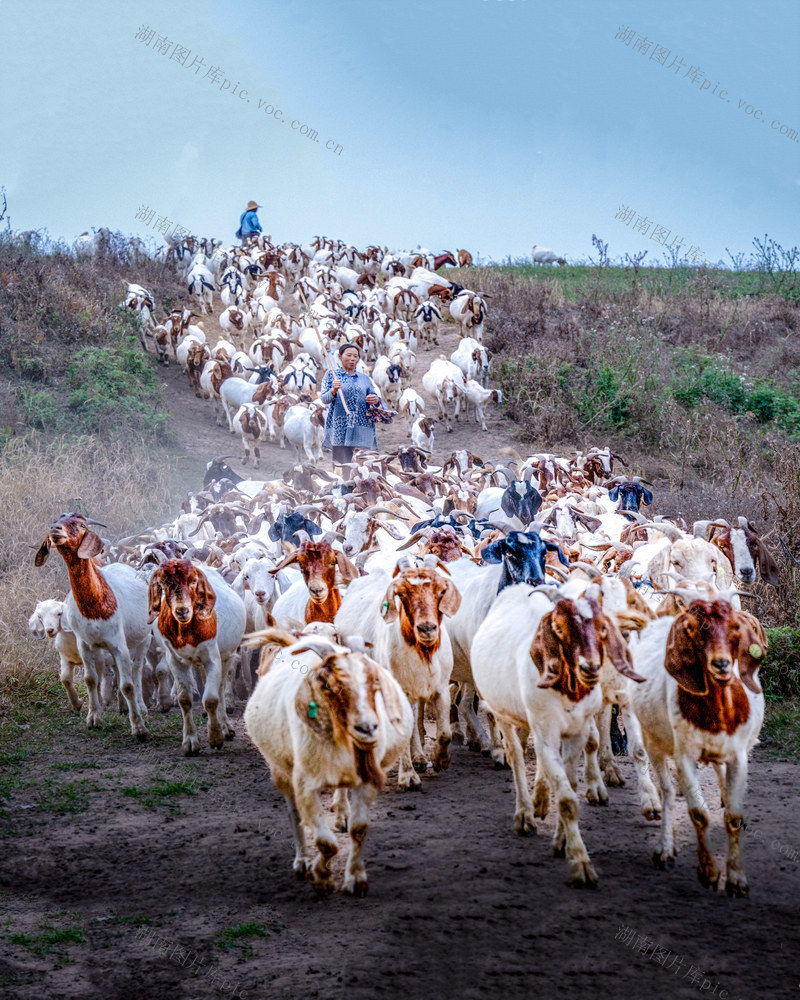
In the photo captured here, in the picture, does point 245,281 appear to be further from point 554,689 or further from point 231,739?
point 554,689

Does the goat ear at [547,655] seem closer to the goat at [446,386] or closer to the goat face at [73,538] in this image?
the goat face at [73,538]

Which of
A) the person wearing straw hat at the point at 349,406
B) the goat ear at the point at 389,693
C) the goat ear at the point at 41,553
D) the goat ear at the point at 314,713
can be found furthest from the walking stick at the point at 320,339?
the goat ear at the point at 314,713

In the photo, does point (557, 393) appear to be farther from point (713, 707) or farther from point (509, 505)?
point (713, 707)

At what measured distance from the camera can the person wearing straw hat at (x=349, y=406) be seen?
41.8 ft

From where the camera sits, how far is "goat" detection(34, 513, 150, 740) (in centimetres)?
828

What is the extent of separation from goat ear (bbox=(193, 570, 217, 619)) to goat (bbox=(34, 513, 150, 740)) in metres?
1.16

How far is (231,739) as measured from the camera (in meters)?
8.21

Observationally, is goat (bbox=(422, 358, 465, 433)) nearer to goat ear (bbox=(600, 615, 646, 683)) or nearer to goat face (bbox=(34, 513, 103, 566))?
goat face (bbox=(34, 513, 103, 566))

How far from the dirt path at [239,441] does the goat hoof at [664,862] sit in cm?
1227

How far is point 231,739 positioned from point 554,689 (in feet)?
12.5

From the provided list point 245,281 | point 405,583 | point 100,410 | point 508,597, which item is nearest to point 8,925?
point 405,583

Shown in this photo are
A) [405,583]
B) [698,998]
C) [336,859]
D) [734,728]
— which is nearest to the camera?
[698,998]

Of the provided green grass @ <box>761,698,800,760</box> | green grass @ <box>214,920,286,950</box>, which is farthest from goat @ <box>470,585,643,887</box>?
green grass @ <box>761,698,800,760</box>

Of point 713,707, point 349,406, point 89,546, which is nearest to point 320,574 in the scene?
point 89,546
